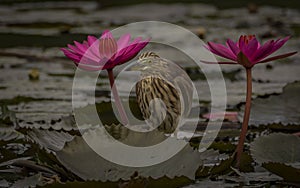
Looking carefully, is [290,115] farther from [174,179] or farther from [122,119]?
[174,179]

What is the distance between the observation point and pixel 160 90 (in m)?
1.62

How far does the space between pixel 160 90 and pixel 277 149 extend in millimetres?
305

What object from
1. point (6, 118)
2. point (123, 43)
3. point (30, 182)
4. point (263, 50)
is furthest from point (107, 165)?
point (6, 118)

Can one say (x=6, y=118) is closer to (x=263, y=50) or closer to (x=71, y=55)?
(x=71, y=55)

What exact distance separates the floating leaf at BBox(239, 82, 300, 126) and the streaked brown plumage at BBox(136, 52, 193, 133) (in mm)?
367

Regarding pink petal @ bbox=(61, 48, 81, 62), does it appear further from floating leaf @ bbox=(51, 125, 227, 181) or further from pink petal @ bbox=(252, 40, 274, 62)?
pink petal @ bbox=(252, 40, 274, 62)

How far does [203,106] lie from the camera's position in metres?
2.35

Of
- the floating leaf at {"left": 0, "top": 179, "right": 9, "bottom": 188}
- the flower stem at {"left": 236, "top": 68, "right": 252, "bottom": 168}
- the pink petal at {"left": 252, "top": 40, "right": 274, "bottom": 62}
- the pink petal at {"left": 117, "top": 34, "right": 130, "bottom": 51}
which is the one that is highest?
the pink petal at {"left": 117, "top": 34, "right": 130, "bottom": 51}

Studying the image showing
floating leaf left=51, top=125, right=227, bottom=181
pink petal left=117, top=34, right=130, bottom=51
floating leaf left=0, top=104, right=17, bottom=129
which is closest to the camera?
floating leaf left=51, top=125, right=227, bottom=181

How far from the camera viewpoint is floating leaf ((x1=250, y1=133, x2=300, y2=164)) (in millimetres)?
1486

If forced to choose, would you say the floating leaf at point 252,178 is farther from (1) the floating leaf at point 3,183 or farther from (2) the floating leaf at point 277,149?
(1) the floating leaf at point 3,183

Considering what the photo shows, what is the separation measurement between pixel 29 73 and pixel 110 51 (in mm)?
1653

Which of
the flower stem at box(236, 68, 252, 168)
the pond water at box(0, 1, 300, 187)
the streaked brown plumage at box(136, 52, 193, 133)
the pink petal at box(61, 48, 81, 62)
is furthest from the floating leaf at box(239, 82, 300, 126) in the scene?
the pink petal at box(61, 48, 81, 62)

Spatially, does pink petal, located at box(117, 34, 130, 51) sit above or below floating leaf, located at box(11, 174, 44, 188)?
above
